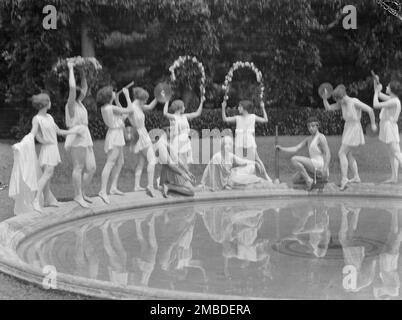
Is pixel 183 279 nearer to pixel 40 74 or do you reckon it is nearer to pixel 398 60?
pixel 40 74

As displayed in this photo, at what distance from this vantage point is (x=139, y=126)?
12.9 metres

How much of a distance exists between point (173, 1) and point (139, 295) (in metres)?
18.0

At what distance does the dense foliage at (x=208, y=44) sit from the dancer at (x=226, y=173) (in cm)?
1017

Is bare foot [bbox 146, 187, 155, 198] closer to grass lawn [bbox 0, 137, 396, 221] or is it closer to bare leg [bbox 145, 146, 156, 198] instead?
bare leg [bbox 145, 146, 156, 198]

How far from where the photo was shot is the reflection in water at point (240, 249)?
729 centimetres

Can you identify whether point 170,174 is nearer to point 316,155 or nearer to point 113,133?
point 113,133

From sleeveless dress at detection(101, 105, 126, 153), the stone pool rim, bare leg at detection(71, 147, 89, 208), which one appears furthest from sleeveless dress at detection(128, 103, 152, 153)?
bare leg at detection(71, 147, 89, 208)

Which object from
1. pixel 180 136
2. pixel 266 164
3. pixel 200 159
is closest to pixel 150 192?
pixel 180 136

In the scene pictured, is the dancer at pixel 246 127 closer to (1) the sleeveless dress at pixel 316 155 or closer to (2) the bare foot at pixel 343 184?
(1) the sleeveless dress at pixel 316 155

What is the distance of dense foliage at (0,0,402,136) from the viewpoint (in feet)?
77.2

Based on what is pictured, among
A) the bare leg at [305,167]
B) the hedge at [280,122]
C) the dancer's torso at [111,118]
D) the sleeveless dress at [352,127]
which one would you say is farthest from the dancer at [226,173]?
the hedge at [280,122]

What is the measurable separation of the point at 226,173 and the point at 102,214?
10.7 ft

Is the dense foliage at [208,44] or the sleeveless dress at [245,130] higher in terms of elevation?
the dense foliage at [208,44]

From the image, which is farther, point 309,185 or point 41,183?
point 309,185
